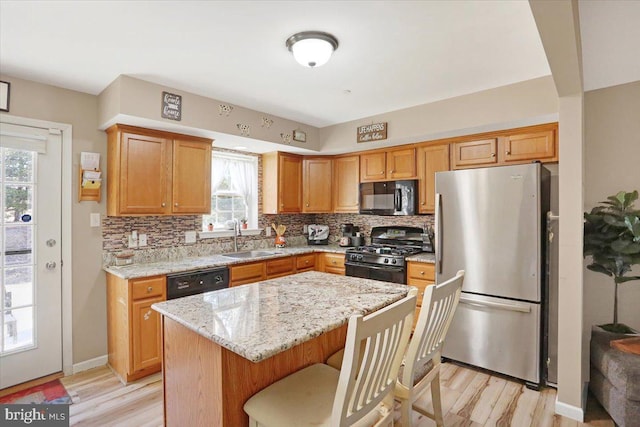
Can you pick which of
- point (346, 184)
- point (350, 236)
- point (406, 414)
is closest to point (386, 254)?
point (350, 236)

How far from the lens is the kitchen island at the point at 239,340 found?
4.27ft

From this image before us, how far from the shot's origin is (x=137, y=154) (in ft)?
9.55

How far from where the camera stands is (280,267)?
12.3ft

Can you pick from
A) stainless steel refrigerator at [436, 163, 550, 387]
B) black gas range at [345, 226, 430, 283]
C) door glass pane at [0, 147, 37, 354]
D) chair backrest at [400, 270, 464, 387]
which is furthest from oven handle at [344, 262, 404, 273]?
door glass pane at [0, 147, 37, 354]

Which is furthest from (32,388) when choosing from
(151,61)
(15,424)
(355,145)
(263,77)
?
(355,145)

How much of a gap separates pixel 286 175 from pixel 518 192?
2569mm

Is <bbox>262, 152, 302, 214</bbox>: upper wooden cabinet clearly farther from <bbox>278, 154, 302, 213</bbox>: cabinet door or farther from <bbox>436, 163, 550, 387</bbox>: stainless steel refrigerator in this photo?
<bbox>436, 163, 550, 387</bbox>: stainless steel refrigerator

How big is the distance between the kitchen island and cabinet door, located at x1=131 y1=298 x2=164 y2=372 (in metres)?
1.13

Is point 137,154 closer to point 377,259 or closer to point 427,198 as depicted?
point 377,259

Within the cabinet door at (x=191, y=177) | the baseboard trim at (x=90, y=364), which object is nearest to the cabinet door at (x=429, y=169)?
the cabinet door at (x=191, y=177)

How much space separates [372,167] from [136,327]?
2922mm

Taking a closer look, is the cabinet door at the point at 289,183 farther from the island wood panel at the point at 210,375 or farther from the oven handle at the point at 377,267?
the island wood panel at the point at 210,375

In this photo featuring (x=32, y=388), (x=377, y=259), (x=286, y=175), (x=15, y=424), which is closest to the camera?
(x=15, y=424)

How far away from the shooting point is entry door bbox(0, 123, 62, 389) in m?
2.58
